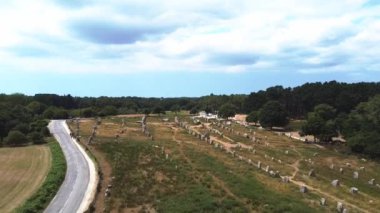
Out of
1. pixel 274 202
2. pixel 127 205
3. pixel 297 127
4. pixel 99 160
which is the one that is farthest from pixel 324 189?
pixel 297 127

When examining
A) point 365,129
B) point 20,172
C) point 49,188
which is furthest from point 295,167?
point 365,129

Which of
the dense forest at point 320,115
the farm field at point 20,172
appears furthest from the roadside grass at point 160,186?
the dense forest at point 320,115

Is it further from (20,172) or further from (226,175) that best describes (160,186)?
(20,172)

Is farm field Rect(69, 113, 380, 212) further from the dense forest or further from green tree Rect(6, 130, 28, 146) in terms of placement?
green tree Rect(6, 130, 28, 146)

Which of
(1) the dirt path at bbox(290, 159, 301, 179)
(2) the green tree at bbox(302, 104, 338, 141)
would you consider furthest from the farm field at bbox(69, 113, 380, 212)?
(2) the green tree at bbox(302, 104, 338, 141)

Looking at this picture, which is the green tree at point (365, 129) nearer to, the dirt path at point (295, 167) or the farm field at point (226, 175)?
the farm field at point (226, 175)

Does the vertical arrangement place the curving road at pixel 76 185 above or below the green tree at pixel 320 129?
below
